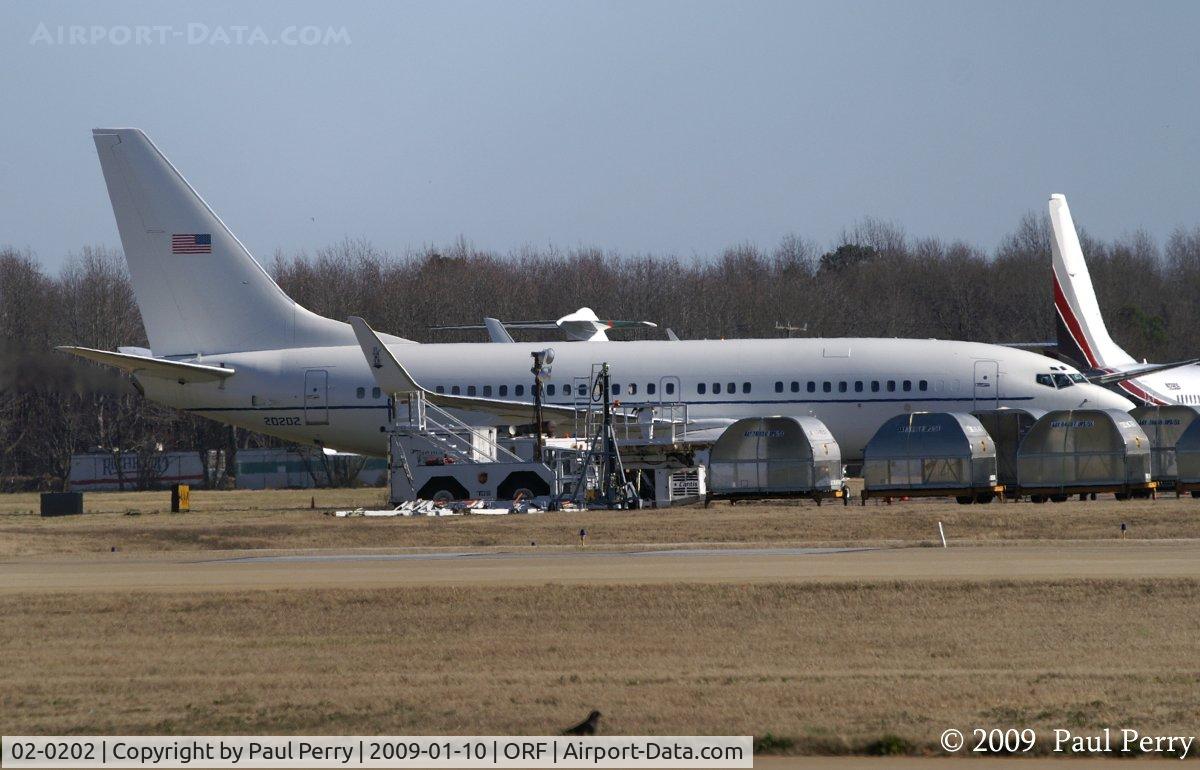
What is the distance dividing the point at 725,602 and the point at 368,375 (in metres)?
29.8

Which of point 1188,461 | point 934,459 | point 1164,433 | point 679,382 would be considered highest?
point 679,382

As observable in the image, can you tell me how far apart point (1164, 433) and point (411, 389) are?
20.7 metres

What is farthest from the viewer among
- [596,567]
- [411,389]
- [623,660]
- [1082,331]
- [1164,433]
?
[1082,331]

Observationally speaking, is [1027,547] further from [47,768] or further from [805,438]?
[47,768]

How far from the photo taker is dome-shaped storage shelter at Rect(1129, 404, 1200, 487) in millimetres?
39719

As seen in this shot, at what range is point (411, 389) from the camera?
42188mm

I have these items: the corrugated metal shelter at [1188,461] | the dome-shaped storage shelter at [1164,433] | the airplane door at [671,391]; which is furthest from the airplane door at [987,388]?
the airplane door at [671,391]

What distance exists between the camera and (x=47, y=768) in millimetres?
11273

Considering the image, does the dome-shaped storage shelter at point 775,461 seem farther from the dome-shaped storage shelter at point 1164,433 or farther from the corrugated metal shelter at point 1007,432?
the dome-shaped storage shelter at point 1164,433

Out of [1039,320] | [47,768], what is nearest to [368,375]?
[47,768]

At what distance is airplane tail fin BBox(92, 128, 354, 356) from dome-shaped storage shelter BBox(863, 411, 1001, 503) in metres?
20.1

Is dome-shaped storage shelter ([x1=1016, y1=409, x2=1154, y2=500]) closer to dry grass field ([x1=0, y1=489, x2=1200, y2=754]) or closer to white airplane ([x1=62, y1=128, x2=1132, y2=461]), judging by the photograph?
white airplane ([x1=62, y1=128, x2=1132, y2=461])
